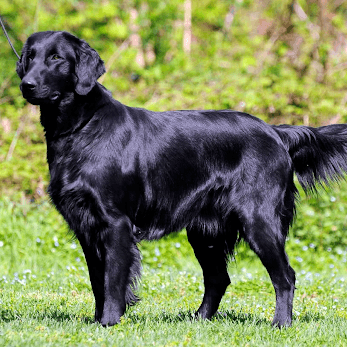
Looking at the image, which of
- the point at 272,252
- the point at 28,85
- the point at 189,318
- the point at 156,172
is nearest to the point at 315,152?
the point at 272,252

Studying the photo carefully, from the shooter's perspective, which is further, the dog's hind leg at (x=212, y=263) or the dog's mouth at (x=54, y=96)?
the dog's hind leg at (x=212, y=263)

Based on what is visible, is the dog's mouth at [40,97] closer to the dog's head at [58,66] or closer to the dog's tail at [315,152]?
the dog's head at [58,66]

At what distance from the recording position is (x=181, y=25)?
13023 mm

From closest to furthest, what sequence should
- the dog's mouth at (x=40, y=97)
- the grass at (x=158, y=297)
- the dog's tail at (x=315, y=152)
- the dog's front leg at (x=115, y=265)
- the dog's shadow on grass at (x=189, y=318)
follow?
1. the grass at (x=158, y=297)
2. the dog's mouth at (x=40, y=97)
3. the dog's front leg at (x=115, y=265)
4. the dog's shadow on grass at (x=189, y=318)
5. the dog's tail at (x=315, y=152)

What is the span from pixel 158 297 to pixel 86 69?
7.57ft

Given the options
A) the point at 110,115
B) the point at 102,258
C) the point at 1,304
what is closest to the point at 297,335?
the point at 102,258

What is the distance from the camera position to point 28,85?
339 cm

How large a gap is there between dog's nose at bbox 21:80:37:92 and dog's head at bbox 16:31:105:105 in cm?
3

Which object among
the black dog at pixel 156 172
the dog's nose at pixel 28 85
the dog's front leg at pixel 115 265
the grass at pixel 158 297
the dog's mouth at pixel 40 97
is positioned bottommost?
the grass at pixel 158 297

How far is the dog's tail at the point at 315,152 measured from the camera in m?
4.24

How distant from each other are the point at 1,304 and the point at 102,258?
1111mm

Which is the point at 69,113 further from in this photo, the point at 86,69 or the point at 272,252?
the point at 272,252

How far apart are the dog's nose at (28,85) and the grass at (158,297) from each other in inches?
47.1

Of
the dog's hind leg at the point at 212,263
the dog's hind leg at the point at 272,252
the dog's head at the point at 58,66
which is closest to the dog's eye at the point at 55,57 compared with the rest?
the dog's head at the point at 58,66
